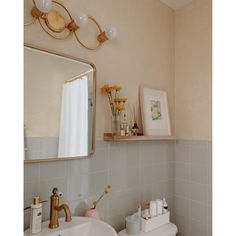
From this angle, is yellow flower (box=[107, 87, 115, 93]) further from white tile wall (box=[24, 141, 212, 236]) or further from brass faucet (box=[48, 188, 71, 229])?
brass faucet (box=[48, 188, 71, 229])

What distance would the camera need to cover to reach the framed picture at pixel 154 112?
1.84 meters

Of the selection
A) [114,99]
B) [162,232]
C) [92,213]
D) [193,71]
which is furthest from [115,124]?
[193,71]

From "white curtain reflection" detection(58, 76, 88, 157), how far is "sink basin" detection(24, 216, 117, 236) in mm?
390

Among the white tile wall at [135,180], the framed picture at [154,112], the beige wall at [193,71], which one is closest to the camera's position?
the white tile wall at [135,180]

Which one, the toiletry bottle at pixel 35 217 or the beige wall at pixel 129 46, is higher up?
the beige wall at pixel 129 46

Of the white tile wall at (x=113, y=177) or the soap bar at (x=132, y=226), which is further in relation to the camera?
the soap bar at (x=132, y=226)

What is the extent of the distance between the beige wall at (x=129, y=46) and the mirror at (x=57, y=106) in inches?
3.1

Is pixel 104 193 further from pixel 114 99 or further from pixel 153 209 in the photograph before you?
pixel 114 99

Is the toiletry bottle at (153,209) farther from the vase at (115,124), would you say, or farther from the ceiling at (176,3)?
the ceiling at (176,3)

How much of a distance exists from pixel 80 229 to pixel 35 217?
0.88 feet

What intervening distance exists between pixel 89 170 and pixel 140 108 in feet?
2.25

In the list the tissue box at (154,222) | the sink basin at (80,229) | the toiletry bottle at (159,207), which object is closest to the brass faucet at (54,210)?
the sink basin at (80,229)
